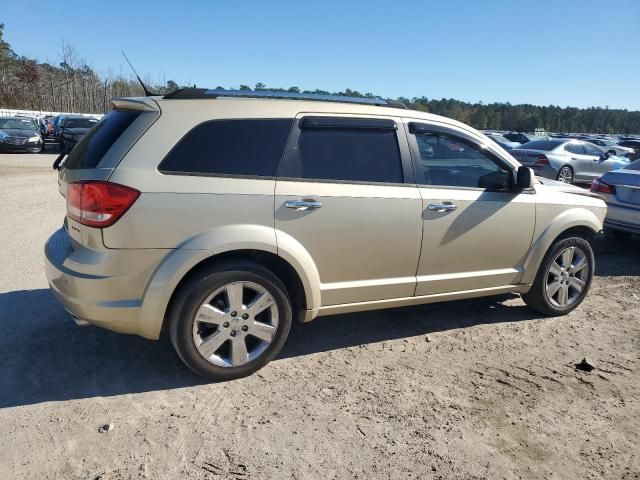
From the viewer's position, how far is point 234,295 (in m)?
3.45

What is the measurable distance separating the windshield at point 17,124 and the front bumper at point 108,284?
21829 mm

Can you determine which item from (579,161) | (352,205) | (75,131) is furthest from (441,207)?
(75,131)

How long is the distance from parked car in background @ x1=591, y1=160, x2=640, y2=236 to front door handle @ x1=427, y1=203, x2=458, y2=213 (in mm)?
4655

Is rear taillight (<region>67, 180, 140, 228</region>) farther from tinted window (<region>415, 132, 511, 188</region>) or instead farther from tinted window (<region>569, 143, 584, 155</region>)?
tinted window (<region>569, 143, 584, 155</region>)

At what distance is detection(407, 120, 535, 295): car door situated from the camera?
13.5ft

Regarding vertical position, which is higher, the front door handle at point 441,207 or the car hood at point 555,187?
the car hood at point 555,187

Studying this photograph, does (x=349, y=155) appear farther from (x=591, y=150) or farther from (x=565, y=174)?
(x=591, y=150)

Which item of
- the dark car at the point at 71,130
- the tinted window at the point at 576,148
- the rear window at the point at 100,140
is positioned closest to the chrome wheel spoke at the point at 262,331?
the rear window at the point at 100,140

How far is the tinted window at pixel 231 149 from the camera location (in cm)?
333

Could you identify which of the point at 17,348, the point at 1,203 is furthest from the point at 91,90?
the point at 17,348

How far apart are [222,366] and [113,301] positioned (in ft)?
2.74

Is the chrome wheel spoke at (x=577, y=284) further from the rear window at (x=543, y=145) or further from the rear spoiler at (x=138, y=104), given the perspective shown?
the rear window at (x=543, y=145)

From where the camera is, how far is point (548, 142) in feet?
53.6

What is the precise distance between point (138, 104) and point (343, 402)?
7.80 ft
